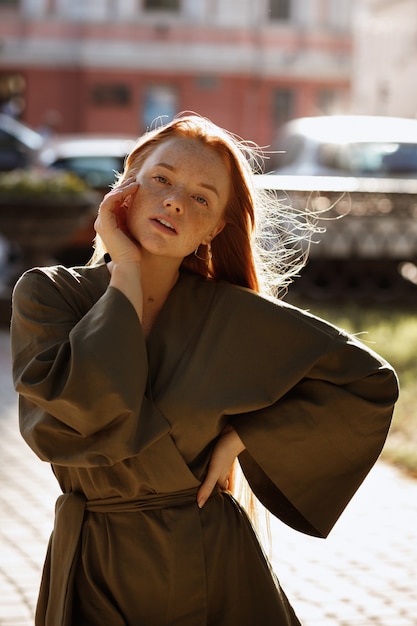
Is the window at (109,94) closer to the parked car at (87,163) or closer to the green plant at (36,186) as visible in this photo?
the parked car at (87,163)

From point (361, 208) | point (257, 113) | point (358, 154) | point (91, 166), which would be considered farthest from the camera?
point (257, 113)

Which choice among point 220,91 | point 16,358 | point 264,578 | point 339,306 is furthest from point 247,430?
point 220,91

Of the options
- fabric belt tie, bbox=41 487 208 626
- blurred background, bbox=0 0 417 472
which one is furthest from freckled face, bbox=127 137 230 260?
blurred background, bbox=0 0 417 472

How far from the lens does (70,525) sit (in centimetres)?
272

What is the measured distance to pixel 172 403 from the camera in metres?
2.63

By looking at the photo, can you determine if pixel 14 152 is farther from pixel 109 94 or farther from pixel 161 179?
pixel 109 94

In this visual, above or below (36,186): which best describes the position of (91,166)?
below

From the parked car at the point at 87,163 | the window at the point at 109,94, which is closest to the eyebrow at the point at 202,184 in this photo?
the parked car at the point at 87,163

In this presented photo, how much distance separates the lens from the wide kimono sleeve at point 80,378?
2502 millimetres

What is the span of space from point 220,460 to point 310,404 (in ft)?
0.71

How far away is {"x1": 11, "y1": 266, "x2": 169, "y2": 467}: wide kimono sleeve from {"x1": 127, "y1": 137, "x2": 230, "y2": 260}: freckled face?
0.19m

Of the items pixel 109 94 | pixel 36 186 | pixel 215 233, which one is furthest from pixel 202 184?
pixel 109 94

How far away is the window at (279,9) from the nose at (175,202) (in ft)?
119

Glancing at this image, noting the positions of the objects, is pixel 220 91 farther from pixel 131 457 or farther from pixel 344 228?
pixel 131 457
